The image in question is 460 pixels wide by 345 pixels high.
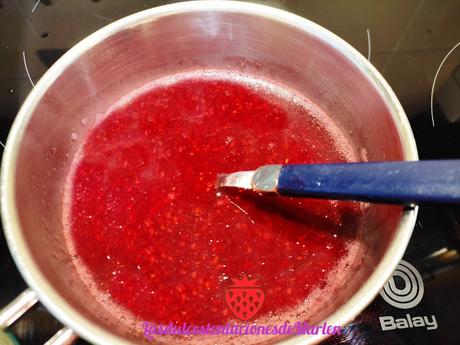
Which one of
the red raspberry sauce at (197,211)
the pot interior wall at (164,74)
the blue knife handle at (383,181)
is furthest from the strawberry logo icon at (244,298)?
the blue knife handle at (383,181)

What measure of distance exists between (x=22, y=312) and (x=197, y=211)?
53cm

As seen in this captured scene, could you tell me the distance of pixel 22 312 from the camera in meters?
1.02

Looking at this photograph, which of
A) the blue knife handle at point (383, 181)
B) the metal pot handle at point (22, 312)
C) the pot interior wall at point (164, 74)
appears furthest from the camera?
the pot interior wall at point (164, 74)

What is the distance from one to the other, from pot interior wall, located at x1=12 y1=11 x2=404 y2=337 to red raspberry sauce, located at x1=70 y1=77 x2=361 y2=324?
0.07 m

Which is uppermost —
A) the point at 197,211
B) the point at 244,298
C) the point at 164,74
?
the point at 164,74

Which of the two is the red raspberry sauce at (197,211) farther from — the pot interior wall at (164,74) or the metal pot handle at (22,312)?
the metal pot handle at (22,312)

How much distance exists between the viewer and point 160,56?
155cm

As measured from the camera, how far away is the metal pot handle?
3.26 ft

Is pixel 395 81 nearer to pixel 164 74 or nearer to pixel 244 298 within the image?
pixel 164 74

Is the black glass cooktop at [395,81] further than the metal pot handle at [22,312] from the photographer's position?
Yes

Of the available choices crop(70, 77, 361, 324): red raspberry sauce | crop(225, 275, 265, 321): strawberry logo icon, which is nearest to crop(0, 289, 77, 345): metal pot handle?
crop(70, 77, 361, 324): red raspberry sauce

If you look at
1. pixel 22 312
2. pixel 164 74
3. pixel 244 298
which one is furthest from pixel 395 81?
pixel 22 312

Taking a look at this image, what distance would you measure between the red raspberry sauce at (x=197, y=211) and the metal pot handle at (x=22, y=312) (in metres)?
0.25

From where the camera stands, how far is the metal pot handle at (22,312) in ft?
3.26
